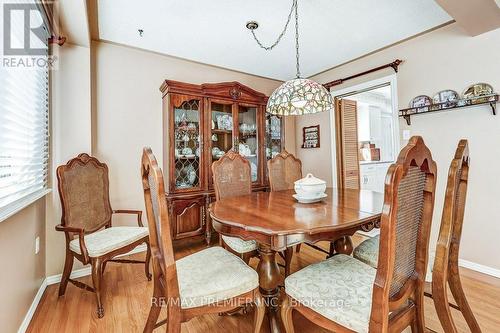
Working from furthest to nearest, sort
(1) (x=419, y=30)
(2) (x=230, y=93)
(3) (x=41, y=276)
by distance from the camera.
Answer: (2) (x=230, y=93) → (1) (x=419, y=30) → (3) (x=41, y=276)

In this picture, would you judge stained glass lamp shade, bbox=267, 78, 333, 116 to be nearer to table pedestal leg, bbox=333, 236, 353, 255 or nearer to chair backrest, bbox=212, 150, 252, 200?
chair backrest, bbox=212, 150, 252, 200

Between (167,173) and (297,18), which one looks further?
(167,173)

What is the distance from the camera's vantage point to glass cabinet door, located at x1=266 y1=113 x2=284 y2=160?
3703 mm

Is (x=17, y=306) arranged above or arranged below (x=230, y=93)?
below

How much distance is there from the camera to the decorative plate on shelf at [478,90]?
2273 mm

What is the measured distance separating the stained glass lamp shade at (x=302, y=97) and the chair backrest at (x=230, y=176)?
2.40 ft

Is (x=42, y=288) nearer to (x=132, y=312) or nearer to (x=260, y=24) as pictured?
(x=132, y=312)

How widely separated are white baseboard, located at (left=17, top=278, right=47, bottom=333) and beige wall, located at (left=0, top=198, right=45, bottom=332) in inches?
1.4

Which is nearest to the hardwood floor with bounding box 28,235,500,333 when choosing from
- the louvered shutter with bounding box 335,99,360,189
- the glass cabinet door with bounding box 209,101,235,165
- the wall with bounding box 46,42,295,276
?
the wall with bounding box 46,42,295,276

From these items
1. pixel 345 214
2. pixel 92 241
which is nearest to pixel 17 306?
pixel 92 241

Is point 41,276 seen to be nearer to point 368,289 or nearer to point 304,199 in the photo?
point 304,199

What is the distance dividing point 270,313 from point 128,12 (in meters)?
2.60

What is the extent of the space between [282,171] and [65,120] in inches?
85.2

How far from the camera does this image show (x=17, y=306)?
150 cm
